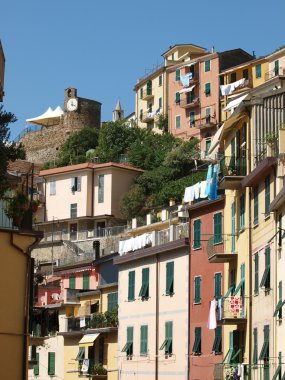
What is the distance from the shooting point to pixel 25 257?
3478cm

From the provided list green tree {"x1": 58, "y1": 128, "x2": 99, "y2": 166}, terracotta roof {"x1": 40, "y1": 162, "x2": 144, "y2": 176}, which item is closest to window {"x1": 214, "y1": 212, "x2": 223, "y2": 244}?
terracotta roof {"x1": 40, "y1": 162, "x2": 144, "y2": 176}

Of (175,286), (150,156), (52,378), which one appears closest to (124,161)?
(150,156)

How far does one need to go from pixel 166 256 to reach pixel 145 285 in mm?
2568

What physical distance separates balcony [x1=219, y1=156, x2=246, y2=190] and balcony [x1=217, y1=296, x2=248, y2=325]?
4350mm

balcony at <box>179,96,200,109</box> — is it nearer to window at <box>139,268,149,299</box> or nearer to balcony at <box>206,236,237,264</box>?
window at <box>139,268,149,299</box>

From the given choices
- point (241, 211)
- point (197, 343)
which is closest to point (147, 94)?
point (197, 343)

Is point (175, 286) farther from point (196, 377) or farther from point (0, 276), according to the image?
point (0, 276)

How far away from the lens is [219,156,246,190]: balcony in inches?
1820

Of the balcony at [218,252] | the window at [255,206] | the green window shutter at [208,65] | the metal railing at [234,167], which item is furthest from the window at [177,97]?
the window at [255,206]

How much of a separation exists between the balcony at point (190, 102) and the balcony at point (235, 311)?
70.5 meters

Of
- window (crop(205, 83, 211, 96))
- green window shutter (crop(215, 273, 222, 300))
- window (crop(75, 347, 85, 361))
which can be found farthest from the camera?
window (crop(205, 83, 211, 96))

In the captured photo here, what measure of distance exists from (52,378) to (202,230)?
62.2ft

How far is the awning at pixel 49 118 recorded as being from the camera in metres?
152

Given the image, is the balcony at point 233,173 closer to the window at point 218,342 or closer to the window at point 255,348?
the window at point 255,348
